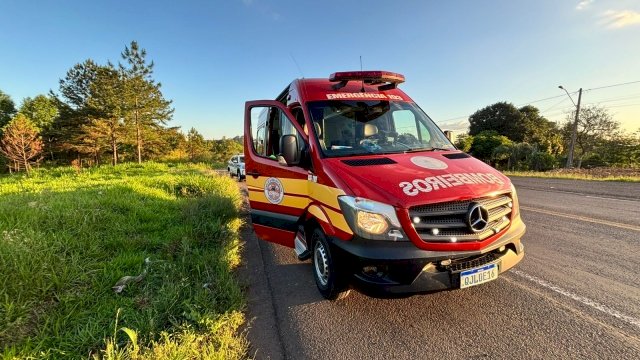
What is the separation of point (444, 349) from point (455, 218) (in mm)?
1072

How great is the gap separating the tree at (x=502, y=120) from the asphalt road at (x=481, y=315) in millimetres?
52032

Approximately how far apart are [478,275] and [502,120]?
5643cm

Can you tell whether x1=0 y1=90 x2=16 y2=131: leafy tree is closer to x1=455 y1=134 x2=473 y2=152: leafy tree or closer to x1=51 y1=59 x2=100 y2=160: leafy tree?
x1=51 y1=59 x2=100 y2=160: leafy tree

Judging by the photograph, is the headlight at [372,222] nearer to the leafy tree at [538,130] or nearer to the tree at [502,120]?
the leafy tree at [538,130]

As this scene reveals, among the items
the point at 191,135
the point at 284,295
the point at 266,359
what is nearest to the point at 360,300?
the point at 284,295

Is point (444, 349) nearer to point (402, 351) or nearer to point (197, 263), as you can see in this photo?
point (402, 351)

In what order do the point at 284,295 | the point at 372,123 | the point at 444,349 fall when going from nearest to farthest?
the point at 444,349 < the point at 284,295 < the point at 372,123

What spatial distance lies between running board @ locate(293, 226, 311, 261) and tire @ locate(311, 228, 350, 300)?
6.7 inches

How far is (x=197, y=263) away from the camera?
4.29m

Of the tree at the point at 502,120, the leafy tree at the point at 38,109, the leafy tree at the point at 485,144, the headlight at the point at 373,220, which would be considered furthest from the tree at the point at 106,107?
the tree at the point at 502,120

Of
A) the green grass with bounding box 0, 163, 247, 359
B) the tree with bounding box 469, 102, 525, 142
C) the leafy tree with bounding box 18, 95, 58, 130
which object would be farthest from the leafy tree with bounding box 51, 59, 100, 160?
the tree with bounding box 469, 102, 525, 142

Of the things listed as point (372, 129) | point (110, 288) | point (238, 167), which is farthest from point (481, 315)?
point (238, 167)

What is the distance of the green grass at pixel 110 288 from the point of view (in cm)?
265

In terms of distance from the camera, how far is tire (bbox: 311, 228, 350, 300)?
10.2 feet
